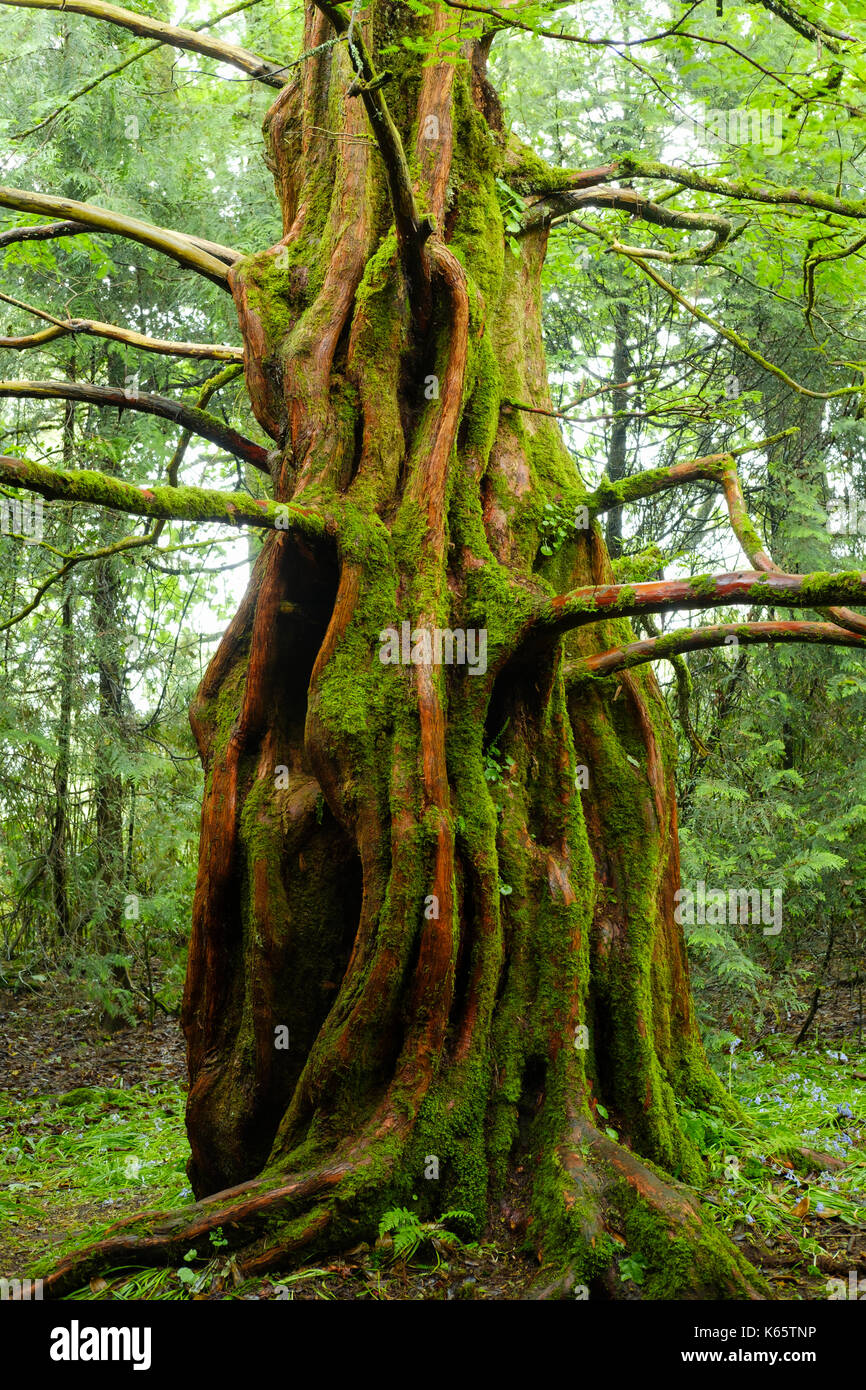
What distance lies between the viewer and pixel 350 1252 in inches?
132

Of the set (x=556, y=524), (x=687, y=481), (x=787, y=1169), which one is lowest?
(x=787, y=1169)

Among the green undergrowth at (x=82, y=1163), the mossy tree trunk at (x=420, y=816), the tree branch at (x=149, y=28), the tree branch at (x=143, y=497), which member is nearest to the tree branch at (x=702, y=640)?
the mossy tree trunk at (x=420, y=816)

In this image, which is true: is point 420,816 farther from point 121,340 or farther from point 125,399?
point 121,340

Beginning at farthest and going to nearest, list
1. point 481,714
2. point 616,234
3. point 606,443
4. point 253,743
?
point 606,443, point 616,234, point 253,743, point 481,714

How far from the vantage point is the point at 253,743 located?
4477 millimetres

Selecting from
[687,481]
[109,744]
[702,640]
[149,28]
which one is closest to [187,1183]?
[702,640]

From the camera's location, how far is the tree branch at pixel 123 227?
15.1ft

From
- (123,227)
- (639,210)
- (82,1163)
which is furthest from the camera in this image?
(82,1163)

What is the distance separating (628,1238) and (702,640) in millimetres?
2214

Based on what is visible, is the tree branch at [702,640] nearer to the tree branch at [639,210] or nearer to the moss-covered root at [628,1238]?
the moss-covered root at [628,1238]
